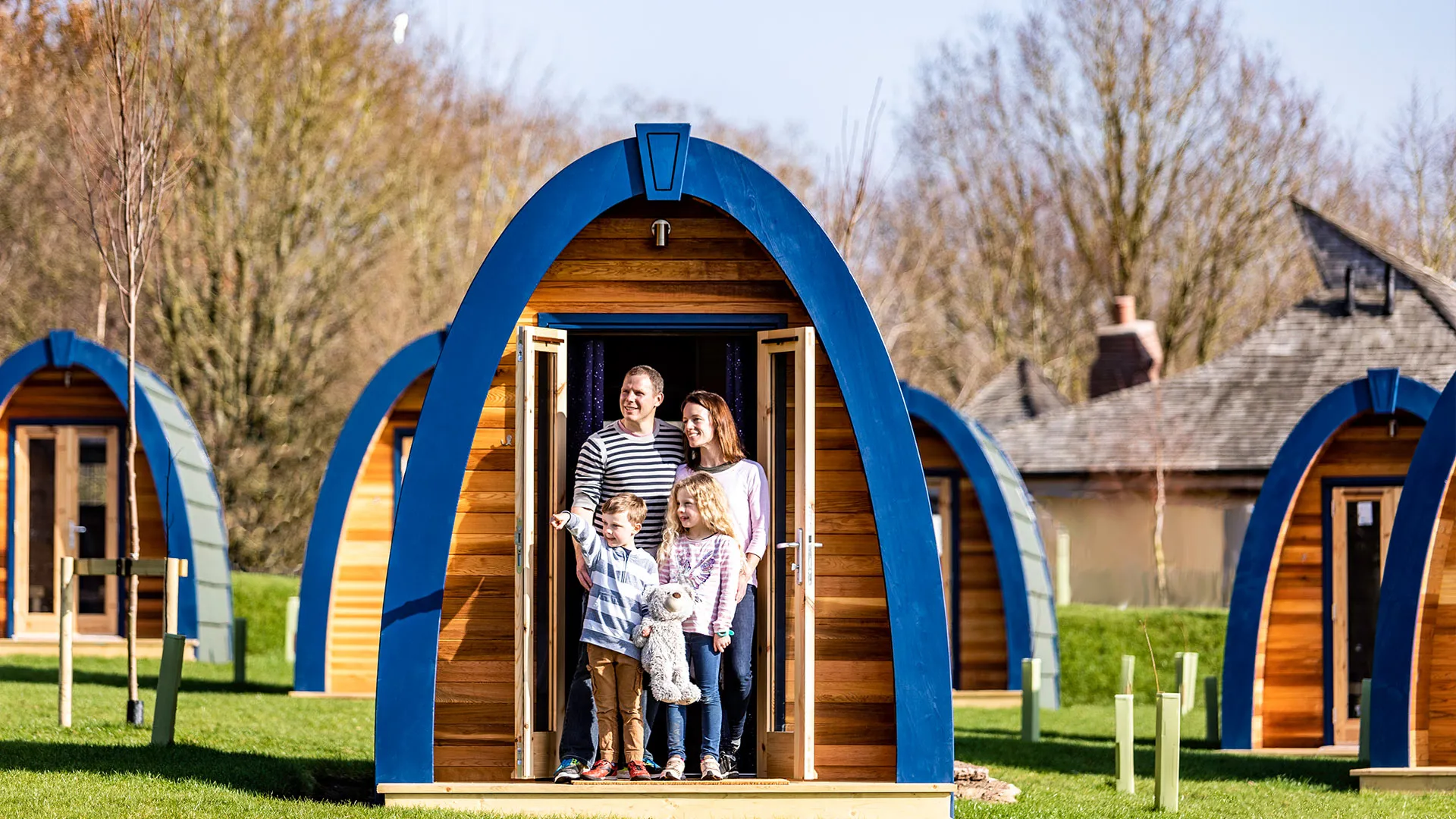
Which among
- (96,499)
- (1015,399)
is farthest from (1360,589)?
(1015,399)

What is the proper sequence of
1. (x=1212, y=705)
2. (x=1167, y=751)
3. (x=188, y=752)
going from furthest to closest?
(x=1212, y=705)
(x=188, y=752)
(x=1167, y=751)

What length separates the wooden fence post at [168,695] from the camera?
10156 mm

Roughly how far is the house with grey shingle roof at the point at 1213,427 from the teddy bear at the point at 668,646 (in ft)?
62.6

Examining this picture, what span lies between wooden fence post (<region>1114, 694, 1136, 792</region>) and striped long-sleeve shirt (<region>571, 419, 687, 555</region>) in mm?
3701

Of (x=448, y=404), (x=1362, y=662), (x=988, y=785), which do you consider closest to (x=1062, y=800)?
(x=988, y=785)

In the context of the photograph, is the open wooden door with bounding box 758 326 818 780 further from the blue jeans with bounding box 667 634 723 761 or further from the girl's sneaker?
the girl's sneaker

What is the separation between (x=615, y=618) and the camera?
757cm

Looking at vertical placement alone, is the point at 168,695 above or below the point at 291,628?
above

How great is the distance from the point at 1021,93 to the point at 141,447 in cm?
2275

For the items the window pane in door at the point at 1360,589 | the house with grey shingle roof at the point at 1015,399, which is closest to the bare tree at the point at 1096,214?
the house with grey shingle roof at the point at 1015,399

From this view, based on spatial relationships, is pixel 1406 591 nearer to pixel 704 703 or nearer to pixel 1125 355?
pixel 704 703

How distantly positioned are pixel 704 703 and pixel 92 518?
36.8 ft

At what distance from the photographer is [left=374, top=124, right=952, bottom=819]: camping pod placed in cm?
777

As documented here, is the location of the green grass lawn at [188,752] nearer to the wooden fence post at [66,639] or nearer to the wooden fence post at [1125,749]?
the wooden fence post at [66,639]
